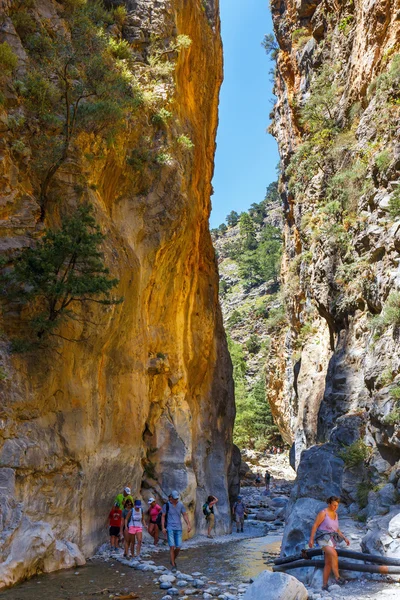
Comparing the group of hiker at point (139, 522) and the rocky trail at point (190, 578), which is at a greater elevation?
the group of hiker at point (139, 522)

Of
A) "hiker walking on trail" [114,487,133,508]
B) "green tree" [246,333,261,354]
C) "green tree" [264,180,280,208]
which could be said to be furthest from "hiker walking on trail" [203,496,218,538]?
"green tree" [264,180,280,208]

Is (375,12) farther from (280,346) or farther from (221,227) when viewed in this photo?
(221,227)

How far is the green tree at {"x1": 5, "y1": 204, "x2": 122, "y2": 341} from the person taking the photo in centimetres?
1095

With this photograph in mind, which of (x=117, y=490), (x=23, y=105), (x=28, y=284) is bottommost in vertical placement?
(x=117, y=490)

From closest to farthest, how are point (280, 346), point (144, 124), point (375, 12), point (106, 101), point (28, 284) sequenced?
1. point (28, 284)
2. point (106, 101)
3. point (144, 124)
4. point (375, 12)
5. point (280, 346)

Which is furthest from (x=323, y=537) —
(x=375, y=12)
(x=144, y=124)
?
(x=375, y=12)

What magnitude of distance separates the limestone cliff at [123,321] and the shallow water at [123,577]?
18.6 inches

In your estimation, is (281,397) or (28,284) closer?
(28,284)

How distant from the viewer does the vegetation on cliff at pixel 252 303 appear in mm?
57559

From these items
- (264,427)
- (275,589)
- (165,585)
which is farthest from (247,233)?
(275,589)

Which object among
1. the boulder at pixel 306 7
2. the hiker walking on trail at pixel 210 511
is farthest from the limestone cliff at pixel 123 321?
the boulder at pixel 306 7

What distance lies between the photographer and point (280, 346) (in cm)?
4475

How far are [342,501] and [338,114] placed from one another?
18.8 meters

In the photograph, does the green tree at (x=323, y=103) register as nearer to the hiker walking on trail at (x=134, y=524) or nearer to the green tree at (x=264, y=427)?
the hiker walking on trail at (x=134, y=524)
